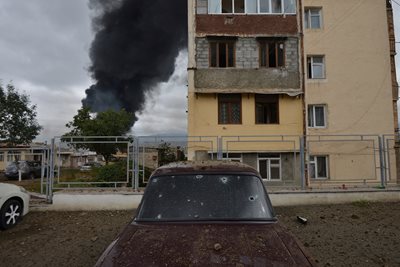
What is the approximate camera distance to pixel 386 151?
11.1 meters

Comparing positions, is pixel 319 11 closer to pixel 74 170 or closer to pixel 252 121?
pixel 252 121

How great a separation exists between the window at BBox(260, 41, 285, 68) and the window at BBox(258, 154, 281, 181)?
517 centimetres

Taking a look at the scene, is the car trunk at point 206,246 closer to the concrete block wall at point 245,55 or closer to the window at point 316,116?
the concrete block wall at point 245,55

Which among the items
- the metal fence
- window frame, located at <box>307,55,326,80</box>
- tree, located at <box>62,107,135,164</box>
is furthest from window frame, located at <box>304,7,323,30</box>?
tree, located at <box>62,107,135,164</box>

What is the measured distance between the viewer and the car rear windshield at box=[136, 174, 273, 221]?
3.35m

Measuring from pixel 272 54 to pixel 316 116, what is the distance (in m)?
4.35

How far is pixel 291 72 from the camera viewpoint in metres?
17.0

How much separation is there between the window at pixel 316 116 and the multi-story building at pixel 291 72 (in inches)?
2.1

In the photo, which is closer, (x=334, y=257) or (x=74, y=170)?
(x=334, y=257)

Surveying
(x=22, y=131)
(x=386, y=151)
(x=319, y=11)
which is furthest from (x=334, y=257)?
(x=22, y=131)

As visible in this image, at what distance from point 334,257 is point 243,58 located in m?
13.1

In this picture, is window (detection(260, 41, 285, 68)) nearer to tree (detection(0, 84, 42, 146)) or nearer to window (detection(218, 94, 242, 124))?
window (detection(218, 94, 242, 124))

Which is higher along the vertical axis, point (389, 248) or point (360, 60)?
point (360, 60)

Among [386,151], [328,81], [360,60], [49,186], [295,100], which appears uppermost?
[360,60]
